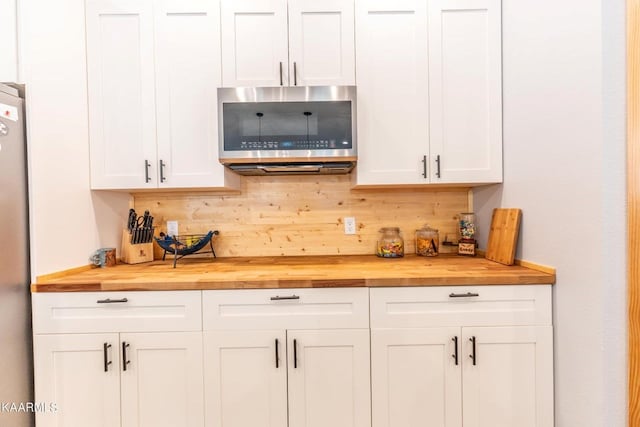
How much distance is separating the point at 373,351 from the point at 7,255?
162 cm

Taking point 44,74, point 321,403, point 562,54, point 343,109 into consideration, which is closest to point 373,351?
point 321,403

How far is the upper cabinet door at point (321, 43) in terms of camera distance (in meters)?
1.75

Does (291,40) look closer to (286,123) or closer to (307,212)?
(286,123)

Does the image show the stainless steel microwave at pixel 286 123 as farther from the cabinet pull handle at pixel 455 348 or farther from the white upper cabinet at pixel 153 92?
the cabinet pull handle at pixel 455 348

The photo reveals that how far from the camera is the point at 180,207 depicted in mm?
2133

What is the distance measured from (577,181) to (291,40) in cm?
150

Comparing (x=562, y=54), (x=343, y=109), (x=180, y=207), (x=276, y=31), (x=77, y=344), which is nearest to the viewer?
(x=562, y=54)

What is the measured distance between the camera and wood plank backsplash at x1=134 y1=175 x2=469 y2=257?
214 centimetres

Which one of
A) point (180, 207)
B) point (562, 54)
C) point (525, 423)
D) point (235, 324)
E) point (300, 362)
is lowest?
point (525, 423)

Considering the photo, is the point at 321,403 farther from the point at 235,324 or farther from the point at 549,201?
the point at 549,201

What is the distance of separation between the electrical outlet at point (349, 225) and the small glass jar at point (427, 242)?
0.42 meters

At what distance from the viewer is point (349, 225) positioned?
2.15 metres

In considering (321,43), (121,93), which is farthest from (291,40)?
(121,93)

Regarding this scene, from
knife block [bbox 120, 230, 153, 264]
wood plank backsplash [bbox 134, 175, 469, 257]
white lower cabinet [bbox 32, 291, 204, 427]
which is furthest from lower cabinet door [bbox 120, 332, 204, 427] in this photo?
wood plank backsplash [bbox 134, 175, 469, 257]
